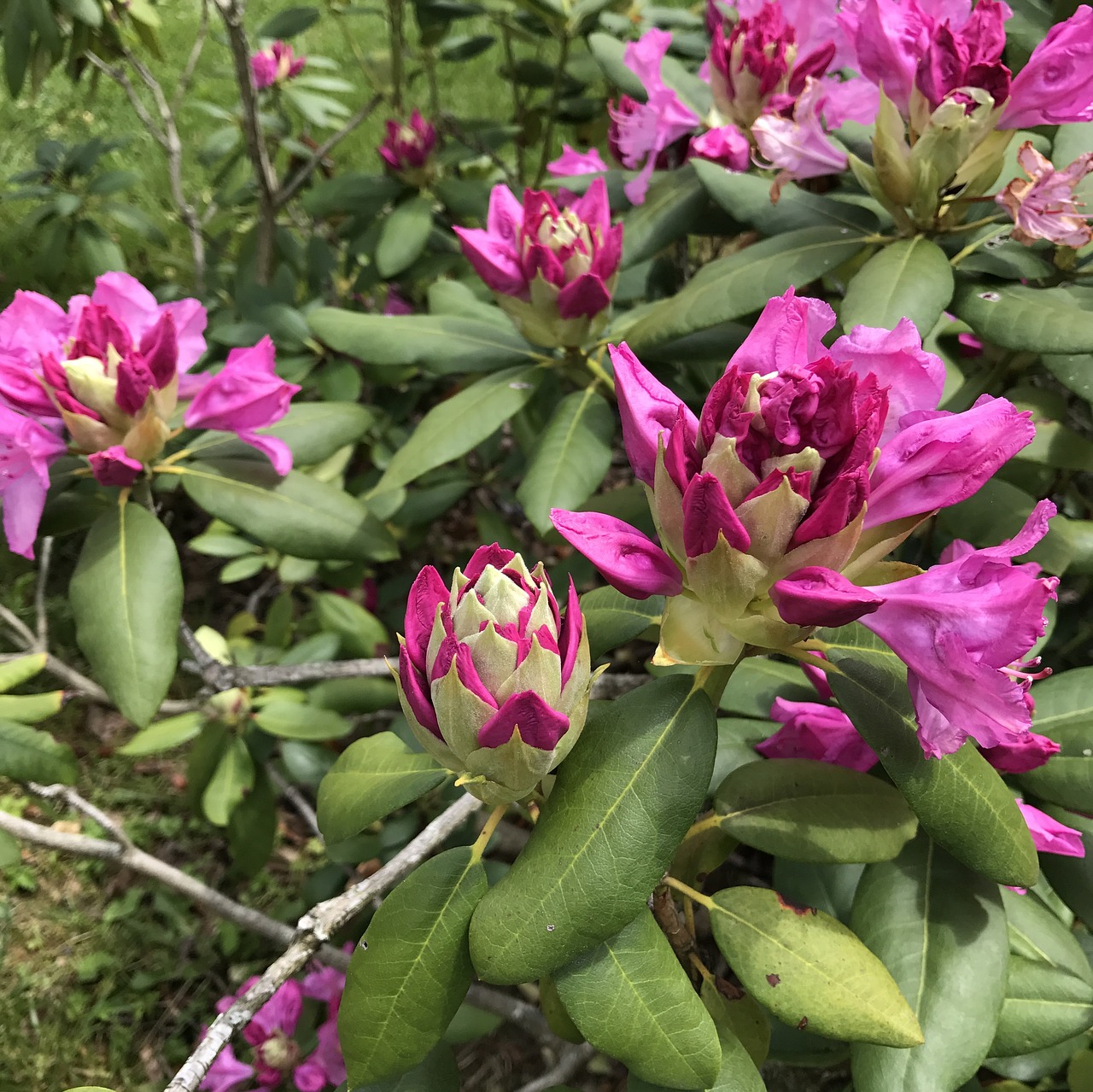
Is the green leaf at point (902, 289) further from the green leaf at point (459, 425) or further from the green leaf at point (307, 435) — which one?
the green leaf at point (307, 435)

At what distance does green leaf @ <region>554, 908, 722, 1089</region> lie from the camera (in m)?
0.69

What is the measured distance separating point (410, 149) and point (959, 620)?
77.0 inches

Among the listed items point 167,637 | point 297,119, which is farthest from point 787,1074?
point 297,119

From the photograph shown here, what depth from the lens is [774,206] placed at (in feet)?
4.02

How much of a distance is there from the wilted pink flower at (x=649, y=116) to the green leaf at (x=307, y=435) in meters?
0.63

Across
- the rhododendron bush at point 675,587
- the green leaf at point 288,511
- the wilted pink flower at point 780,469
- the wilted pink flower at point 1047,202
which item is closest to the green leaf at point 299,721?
the rhododendron bush at point 675,587

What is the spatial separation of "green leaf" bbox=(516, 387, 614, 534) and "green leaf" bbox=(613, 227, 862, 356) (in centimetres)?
13

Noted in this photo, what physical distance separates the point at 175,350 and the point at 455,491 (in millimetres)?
919

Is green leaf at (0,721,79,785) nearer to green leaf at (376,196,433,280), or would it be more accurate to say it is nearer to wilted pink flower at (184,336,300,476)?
wilted pink flower at (184,336,300,476)

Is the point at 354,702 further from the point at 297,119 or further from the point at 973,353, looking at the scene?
the point at 297,119

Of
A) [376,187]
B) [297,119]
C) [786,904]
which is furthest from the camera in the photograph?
[297,119]

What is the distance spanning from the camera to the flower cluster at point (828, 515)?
0.60 meters

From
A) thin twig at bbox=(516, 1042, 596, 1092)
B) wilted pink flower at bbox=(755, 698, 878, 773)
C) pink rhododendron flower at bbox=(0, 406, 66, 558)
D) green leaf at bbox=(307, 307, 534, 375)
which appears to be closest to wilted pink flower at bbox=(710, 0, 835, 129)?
green leaf at bbox=(307, 307, 534, 375)

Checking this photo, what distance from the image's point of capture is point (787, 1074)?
1408 millimetres
